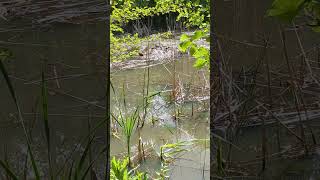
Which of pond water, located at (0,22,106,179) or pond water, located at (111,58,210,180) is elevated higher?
pond water, located at (0,22,106,179)

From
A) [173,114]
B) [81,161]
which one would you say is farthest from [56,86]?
[173,114]

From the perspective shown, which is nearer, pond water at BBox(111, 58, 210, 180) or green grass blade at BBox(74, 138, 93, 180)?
green grass blade at BBox(74, 138, 93, 180)

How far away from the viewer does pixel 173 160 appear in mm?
3418

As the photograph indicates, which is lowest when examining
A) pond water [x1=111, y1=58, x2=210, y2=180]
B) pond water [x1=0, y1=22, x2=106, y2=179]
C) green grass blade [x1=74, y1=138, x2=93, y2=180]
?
pond water [x1=111, y1=58, x2=210, y2=180]

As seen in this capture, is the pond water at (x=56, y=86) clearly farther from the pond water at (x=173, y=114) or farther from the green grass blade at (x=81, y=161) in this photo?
the pond water at (x=173, y=114)

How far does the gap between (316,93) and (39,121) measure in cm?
86

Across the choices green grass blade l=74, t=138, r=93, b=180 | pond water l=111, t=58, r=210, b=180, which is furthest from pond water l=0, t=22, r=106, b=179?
pond water l=111, t=58, r=210, b=180

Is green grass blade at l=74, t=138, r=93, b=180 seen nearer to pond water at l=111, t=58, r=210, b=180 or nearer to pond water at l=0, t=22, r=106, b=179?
pond water at l=0, t=22, r=106, b=179

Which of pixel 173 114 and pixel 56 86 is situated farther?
pixel 173 114

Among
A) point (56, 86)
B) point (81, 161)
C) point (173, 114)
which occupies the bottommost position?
point (173, 114)

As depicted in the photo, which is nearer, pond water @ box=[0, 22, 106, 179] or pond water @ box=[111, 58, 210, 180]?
pond water @ box=[0, 22, 106, 179]

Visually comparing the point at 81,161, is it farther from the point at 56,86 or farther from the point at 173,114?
the point at 173,114

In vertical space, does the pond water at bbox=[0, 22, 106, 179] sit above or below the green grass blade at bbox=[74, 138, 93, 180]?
above

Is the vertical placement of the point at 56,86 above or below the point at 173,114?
above
